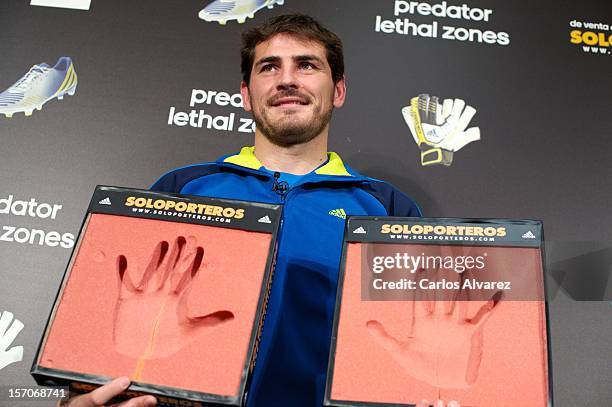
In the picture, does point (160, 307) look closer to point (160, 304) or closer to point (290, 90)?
point (160, 304)

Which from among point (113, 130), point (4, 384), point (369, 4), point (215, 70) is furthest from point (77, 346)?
point (369, 4)

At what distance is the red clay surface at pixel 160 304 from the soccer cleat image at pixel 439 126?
102 cm

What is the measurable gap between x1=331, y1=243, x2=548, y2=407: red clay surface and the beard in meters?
0.59

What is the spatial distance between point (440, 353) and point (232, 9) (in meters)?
1.55

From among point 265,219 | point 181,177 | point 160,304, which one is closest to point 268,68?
point 181,177

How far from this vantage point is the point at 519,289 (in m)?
0.82

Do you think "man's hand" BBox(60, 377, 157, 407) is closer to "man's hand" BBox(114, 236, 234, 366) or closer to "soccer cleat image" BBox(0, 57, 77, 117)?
"man's hand" BBox(114, 236, 234, 366)

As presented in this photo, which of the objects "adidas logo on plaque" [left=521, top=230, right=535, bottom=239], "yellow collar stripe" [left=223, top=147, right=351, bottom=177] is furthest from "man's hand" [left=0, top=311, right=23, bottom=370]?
"adidas logo on plaque" [left=521, top=230, right=535, bottom=239]

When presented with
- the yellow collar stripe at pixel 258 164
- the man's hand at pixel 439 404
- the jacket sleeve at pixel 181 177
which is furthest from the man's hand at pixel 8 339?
the man's hand at pixel 439 404

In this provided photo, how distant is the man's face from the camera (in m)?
1.33

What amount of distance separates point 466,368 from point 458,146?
1.11 m

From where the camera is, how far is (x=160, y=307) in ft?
2.67

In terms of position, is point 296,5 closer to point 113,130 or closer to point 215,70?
point 215,70

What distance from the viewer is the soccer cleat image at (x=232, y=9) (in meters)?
1.96
